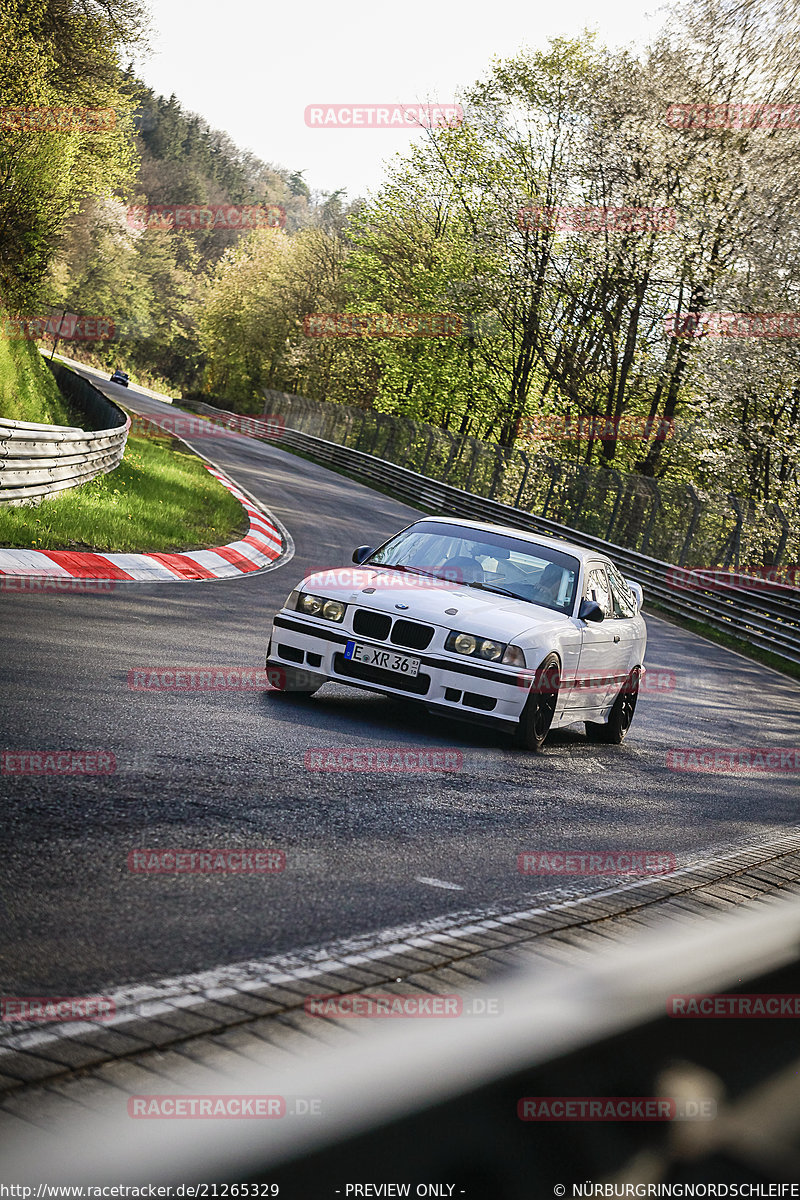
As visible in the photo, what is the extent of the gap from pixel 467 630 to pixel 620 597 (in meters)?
2.95

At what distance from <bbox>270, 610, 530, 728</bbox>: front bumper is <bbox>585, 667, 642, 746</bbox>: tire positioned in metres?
2.27

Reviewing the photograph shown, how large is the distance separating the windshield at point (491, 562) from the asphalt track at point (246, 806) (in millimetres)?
1119

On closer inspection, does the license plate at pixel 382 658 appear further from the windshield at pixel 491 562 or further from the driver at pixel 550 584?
the driver at pixel 550 584

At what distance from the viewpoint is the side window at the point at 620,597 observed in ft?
34.2

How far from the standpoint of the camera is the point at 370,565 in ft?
31.5

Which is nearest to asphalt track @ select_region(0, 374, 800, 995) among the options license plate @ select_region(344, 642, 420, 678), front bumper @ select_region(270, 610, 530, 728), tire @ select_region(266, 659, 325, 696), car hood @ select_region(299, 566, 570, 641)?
tire @ select_region(266, 659, 325, 696)

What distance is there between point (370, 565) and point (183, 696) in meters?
2.31

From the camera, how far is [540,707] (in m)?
8.51

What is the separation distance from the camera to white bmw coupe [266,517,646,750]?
809 centimetres

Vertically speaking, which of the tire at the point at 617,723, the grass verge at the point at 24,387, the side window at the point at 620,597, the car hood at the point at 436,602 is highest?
the grass verge at the point at 24,387

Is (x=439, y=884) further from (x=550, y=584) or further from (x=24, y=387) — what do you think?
(x=24, y=387)

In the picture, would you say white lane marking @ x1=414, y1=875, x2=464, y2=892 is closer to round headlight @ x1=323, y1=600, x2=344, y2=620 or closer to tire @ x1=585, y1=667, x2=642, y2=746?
round headlight @ x1=323, y1=600, x2=344, y2=620

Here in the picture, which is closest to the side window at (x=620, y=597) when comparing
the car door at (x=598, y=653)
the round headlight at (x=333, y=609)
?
the car door at (x=598, y=653)

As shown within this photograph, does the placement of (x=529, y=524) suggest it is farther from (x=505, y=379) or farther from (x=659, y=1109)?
(x=659, y=1109)
